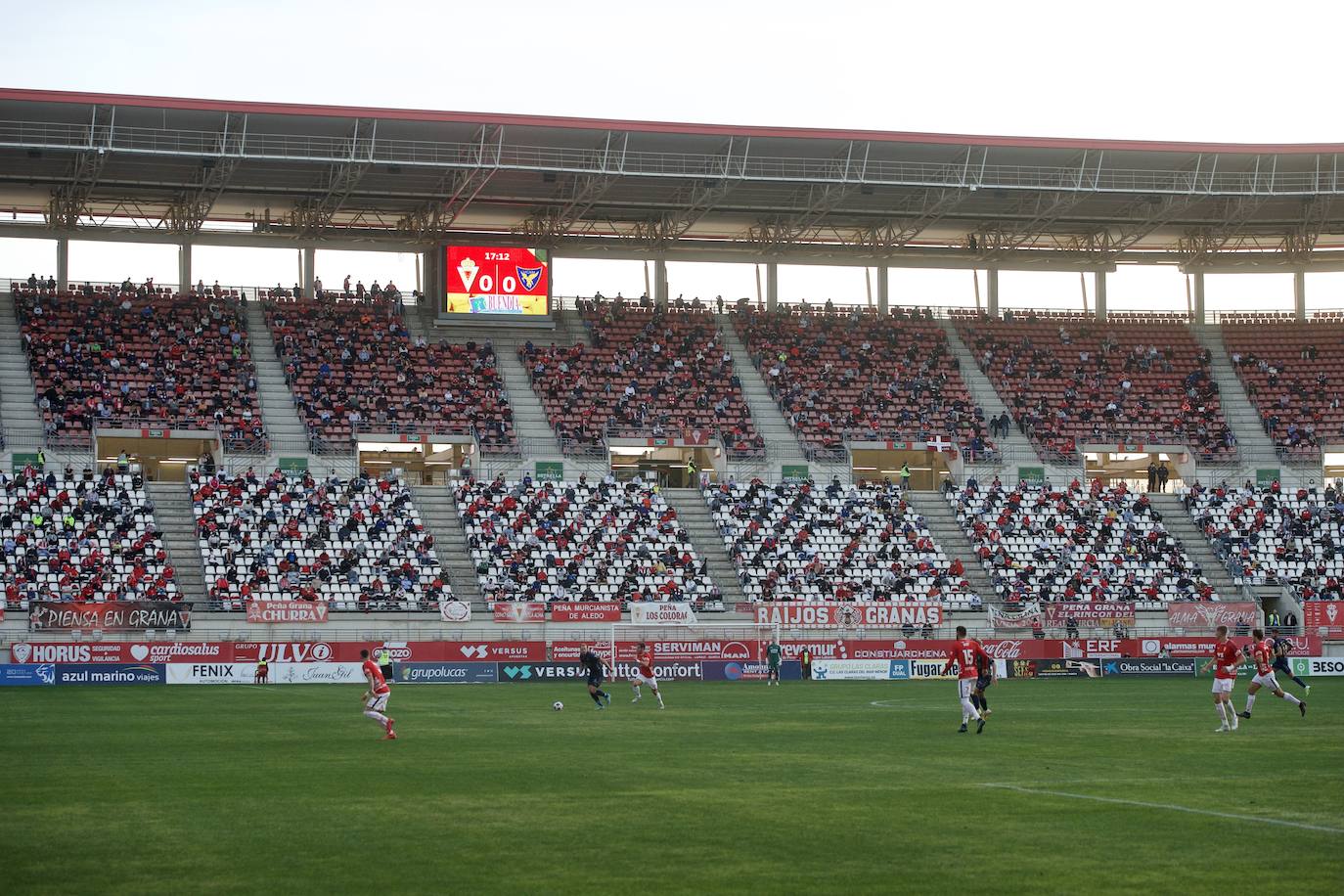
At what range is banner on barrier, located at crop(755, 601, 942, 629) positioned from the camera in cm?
5119

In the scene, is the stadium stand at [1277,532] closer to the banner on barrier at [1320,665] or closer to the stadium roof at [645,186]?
the banner on barrier at [1320,665]

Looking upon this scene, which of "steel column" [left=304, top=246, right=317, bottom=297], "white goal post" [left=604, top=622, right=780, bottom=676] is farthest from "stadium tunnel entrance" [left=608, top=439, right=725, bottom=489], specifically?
"steel column" [left=304, top=246, right=317, bottom=297]

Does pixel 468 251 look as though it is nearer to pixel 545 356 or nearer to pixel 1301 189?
pixel 545 356

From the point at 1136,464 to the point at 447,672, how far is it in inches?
1371

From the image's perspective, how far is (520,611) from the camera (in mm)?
50688

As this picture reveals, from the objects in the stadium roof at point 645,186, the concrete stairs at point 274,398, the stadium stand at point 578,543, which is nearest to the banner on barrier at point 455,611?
the stadium stand at point 578,543

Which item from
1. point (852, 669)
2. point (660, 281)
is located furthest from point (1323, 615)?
point (660, 281)

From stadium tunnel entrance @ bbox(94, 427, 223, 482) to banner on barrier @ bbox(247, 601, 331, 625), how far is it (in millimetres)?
9839

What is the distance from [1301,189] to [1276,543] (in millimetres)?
16234

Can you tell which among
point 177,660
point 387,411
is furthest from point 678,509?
point 177,660

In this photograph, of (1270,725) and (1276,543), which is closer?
(1270,725)

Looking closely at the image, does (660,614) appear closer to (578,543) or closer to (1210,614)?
(578,543)

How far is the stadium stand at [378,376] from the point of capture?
201 feet

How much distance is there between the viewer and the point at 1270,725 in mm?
29172
